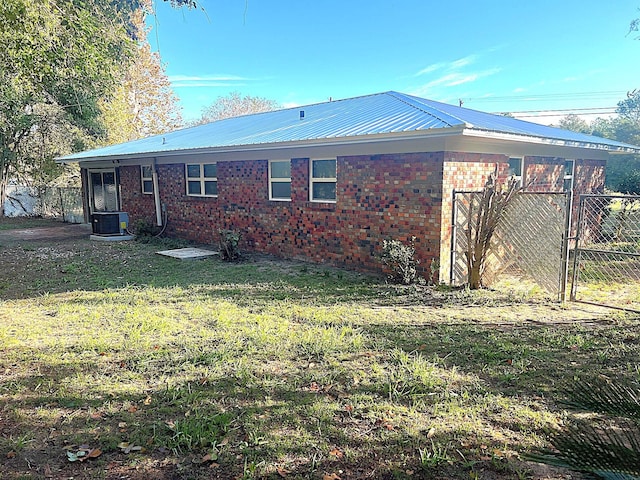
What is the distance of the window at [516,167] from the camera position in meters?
9.45

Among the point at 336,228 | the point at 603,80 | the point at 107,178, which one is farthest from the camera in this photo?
the point at 603,80

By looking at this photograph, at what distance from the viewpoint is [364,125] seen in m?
8.66

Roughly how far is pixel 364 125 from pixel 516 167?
3604 mm

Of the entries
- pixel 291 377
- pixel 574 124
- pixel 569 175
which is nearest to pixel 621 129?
pixel 574 124

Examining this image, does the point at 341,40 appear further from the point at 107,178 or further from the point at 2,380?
the point at 2,380

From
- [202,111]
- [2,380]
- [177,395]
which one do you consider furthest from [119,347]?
[202,111]

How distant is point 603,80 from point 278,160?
4043cm

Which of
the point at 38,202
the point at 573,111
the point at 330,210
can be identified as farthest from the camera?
the point at 573,111

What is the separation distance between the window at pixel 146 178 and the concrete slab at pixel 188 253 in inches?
150

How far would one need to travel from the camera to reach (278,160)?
33.5 ft

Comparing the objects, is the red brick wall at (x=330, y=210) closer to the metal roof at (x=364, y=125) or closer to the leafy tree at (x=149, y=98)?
the metal roof at (x=364, y=125)

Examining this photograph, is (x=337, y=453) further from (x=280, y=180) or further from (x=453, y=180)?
(x=280, y=180)

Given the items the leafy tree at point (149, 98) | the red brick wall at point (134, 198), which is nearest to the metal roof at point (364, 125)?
the red brick wall at point (134, 198)

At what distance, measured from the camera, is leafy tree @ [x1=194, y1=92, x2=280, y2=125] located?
1960 inches
